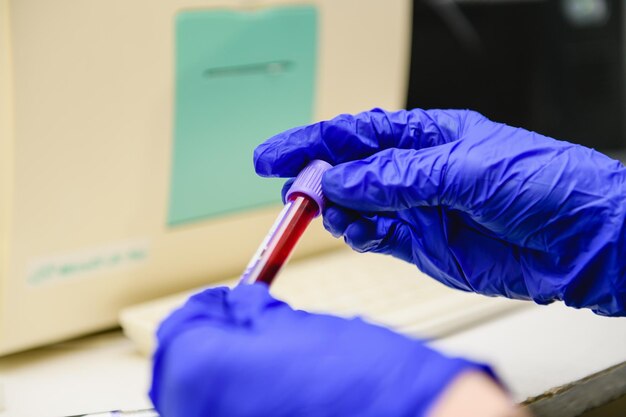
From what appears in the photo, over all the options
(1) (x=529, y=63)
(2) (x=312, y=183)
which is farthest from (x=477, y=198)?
(1) (x=529, y=63)

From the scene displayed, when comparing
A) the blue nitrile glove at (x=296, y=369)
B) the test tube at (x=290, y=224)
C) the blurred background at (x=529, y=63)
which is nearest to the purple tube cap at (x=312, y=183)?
the test tube at (x=290, y=224)

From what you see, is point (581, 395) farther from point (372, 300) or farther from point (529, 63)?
point (529, 63)

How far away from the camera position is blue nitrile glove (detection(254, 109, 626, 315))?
0.62 meters

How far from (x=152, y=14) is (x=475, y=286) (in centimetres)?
41

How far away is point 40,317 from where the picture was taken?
820 mm

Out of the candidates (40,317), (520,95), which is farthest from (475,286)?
(520,95)

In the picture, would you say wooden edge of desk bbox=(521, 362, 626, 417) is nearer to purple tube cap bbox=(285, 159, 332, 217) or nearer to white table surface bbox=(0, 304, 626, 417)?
white table surface bbox=(0, 304, 626, 417)

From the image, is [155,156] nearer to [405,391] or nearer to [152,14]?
[152,14]

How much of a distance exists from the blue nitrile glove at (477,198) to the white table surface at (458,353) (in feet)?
0.26

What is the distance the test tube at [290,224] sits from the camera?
1.99ft

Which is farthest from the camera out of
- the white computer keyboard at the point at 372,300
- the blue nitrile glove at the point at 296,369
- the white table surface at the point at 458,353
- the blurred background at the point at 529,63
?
the blurred background at the point at 529,63

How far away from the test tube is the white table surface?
0.19 m

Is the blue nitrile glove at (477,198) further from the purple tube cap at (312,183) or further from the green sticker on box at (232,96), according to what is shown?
the green sticker on box at (232,96)

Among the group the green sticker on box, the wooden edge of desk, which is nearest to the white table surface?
the wooden edge of desk
